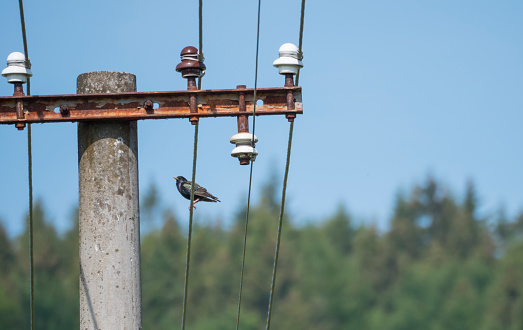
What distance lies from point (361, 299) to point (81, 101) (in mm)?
82963

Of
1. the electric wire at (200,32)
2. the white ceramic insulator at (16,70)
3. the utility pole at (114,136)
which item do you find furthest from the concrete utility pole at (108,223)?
the electric wire at (200,32)

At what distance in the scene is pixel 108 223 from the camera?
337 inches

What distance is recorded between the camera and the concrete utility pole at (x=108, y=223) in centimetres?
848

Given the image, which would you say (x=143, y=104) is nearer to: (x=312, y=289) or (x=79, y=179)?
(x=79, y=179)

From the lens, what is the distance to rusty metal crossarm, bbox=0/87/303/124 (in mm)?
8672

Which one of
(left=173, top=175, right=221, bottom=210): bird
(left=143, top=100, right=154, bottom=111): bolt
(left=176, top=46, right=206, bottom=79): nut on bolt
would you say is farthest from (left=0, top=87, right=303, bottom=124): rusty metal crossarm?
(left=173, top=175, right=221, bottom=210): bird

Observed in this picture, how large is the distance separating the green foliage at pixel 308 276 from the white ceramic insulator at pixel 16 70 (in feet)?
224

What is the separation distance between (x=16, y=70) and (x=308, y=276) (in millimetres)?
84145

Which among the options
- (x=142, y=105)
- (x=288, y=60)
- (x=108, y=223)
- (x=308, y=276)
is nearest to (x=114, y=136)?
(x=142, y=105)

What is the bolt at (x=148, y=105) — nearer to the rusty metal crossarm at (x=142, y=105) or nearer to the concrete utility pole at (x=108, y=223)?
the rusty metal crossarm at (x=142, y=105)

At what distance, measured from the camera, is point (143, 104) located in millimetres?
8703

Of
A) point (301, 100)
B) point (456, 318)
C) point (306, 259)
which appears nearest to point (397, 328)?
point (456, 318)

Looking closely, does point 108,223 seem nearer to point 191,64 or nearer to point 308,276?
point 191,64

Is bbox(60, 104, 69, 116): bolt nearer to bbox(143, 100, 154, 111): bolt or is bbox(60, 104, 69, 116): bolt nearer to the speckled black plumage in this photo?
bbox(143, 100, 154, 111): bolt
